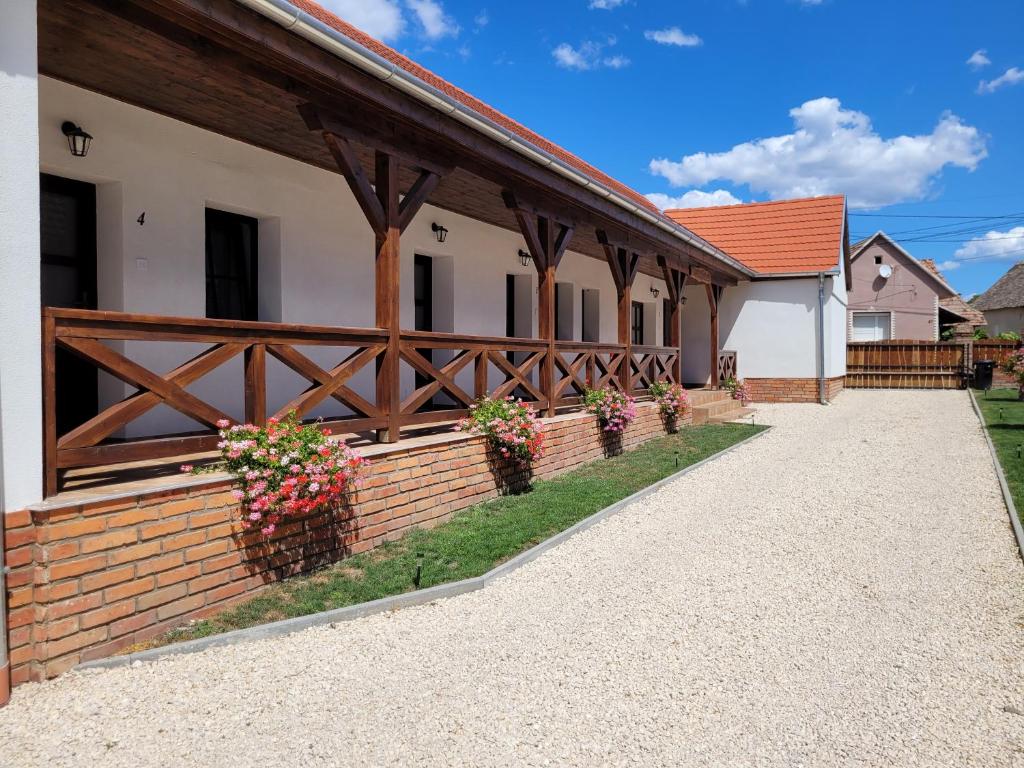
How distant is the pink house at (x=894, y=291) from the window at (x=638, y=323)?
18.8 meters

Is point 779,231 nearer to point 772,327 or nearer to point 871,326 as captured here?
point 772,327

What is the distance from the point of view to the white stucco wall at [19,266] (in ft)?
10.5

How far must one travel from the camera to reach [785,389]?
1823 centimetres

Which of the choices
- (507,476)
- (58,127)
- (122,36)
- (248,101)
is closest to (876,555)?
(507,476)

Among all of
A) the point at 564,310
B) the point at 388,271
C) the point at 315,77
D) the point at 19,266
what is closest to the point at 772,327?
the point at 564,310

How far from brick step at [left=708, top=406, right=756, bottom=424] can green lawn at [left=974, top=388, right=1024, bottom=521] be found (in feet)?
13.9

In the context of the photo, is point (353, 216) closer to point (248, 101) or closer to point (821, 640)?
point (248, 101)

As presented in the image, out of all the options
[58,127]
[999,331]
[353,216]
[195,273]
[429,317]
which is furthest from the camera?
[999,331]

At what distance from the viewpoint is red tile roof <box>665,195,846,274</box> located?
60.5 feet

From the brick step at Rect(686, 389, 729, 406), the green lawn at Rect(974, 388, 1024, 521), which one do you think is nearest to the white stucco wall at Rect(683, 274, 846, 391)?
the brick step at Rect(686, 389, 729, 406)

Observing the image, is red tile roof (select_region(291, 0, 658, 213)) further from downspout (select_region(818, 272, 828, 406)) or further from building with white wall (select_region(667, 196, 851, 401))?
downspout (select_region(818, 272, 828, 406))

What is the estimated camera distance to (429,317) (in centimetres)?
964

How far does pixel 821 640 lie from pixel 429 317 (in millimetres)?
6793

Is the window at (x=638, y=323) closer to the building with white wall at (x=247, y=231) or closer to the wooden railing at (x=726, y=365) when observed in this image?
the wooden railing at (x=726, y=365)
